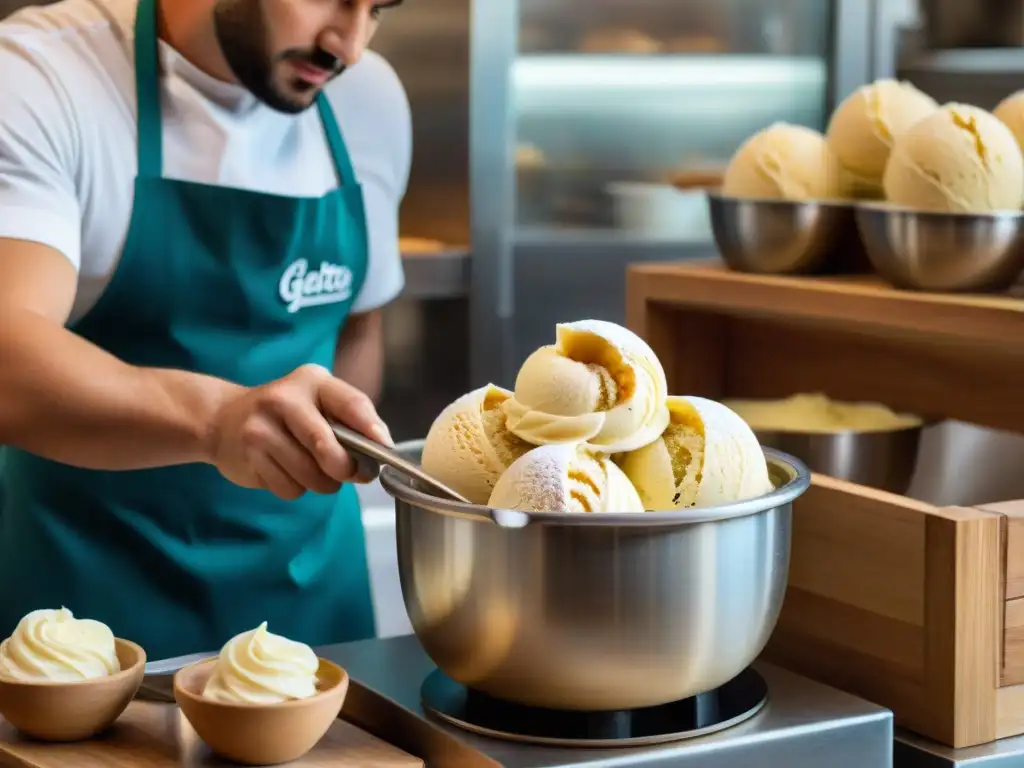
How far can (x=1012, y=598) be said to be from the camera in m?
1.03

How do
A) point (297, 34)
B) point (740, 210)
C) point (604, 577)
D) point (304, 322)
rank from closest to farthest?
point (604, 577) < point (740, 210) < point (297, 34) < point (304, 322)

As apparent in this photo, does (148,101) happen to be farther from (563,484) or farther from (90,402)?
(563,484)

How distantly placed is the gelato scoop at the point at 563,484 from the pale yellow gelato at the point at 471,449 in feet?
0.14

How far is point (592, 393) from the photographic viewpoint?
946 millimetres

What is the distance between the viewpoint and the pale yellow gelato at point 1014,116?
4.48 ft

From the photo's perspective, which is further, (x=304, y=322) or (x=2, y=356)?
(x=304, y=322)

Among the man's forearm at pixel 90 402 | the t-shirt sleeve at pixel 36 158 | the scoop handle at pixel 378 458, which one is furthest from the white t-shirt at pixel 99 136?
the scoop handle at pixel 378 458

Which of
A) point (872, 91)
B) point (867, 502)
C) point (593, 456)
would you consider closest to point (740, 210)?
point (872, 91)

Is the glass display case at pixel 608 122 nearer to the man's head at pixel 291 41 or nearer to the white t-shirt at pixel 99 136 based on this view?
the white t-shirt at pixel 99 136

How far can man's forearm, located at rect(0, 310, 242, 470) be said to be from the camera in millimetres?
1186

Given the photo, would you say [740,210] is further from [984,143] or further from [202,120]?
[202,120]

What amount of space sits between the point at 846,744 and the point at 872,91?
29.3 inches

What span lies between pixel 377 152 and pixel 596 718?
3.77ft

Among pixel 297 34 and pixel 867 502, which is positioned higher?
pixel 297 34
